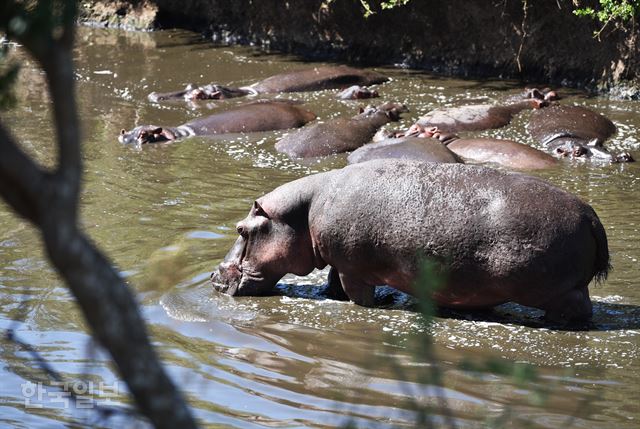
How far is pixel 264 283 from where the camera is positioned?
21.9 feet

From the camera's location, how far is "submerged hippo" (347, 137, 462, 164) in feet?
31.1

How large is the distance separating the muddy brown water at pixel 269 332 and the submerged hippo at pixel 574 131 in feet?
0.73

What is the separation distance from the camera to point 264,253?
6582mm

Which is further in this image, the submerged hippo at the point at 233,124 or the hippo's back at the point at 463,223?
the submerged hippo at the point at 233,124

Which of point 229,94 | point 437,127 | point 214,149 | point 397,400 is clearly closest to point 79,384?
point 397,400

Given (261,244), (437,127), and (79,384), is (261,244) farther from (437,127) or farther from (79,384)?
(437,127)

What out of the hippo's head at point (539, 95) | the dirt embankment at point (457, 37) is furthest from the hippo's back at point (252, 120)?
the dirt embankment at point (457, 37)

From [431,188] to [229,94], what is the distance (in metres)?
7.93

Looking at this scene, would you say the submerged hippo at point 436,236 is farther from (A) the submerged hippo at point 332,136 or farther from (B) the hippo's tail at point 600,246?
(A) the submerged hippo at point 332,136

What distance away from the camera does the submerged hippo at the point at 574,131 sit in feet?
33.5

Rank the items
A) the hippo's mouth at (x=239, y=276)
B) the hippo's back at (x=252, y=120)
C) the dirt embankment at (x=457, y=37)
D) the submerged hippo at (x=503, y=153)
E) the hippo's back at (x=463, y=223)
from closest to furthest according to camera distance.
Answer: the hippo's back at (x=463, y=223)
the hippo's mouth at (x=239, y=276)
the submerged hippo at (x=503, y=153)
the hippo's back at (x=252, y=120)
the dirt embankment at (x=457, y=37)

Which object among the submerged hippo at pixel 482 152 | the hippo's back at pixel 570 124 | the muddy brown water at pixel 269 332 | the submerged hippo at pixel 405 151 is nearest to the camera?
the muddy brown water at pixel 269 332

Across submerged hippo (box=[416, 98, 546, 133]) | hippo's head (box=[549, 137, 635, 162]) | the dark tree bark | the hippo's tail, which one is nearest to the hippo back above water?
submerged hippo (box=[416, 98, 546, 133])

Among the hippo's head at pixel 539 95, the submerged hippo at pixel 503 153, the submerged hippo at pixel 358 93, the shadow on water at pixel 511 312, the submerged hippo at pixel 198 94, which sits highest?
the hippo's head at pixel 539 95
